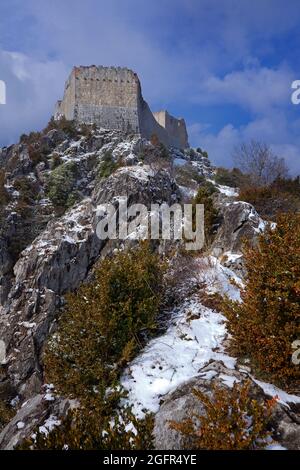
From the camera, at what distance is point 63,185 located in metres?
29.8

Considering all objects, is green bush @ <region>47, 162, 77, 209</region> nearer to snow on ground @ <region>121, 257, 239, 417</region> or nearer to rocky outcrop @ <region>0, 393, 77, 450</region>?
snow on ground @ <region>121, 257, 239, 417</region>

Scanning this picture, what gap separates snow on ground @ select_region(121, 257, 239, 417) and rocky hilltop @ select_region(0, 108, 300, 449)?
0.02 m

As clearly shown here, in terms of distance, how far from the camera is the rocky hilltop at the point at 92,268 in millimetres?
4938

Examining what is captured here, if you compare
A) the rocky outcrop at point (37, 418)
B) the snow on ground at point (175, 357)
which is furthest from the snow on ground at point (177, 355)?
the rocky outcrop at point (37, 418)

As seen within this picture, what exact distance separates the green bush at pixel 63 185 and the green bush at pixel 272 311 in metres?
24.4

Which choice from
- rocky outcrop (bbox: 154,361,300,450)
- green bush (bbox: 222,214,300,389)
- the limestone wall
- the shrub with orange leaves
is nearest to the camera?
the shrub with orange leaves

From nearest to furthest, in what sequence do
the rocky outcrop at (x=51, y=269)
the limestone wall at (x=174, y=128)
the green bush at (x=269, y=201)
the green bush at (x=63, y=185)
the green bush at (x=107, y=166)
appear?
the green bush at (x=269, y=201)
the rocky outcrop at (x=51, y=269)
the green bush at (x=63, y=185)
the green bush at (x=107, y=166)
the limestone wall at (x=174, y=128)

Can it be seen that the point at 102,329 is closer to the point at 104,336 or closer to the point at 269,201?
the point at 104,336

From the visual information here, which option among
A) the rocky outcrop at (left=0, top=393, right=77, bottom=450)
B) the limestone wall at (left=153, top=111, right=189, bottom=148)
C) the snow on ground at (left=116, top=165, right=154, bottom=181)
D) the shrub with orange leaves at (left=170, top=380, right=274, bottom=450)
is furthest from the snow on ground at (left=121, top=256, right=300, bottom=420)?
the limestone wall at (left=153, top=111, right=189, bottom=148)

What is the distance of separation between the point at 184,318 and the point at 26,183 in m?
26.3

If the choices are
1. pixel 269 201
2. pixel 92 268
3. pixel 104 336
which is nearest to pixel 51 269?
pixel 92 268

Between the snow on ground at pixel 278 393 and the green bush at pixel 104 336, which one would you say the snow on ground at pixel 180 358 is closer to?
the snow on ground at pixel 278 393

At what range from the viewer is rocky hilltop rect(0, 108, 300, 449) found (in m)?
4.94

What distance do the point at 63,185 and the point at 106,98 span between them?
48.3ft
